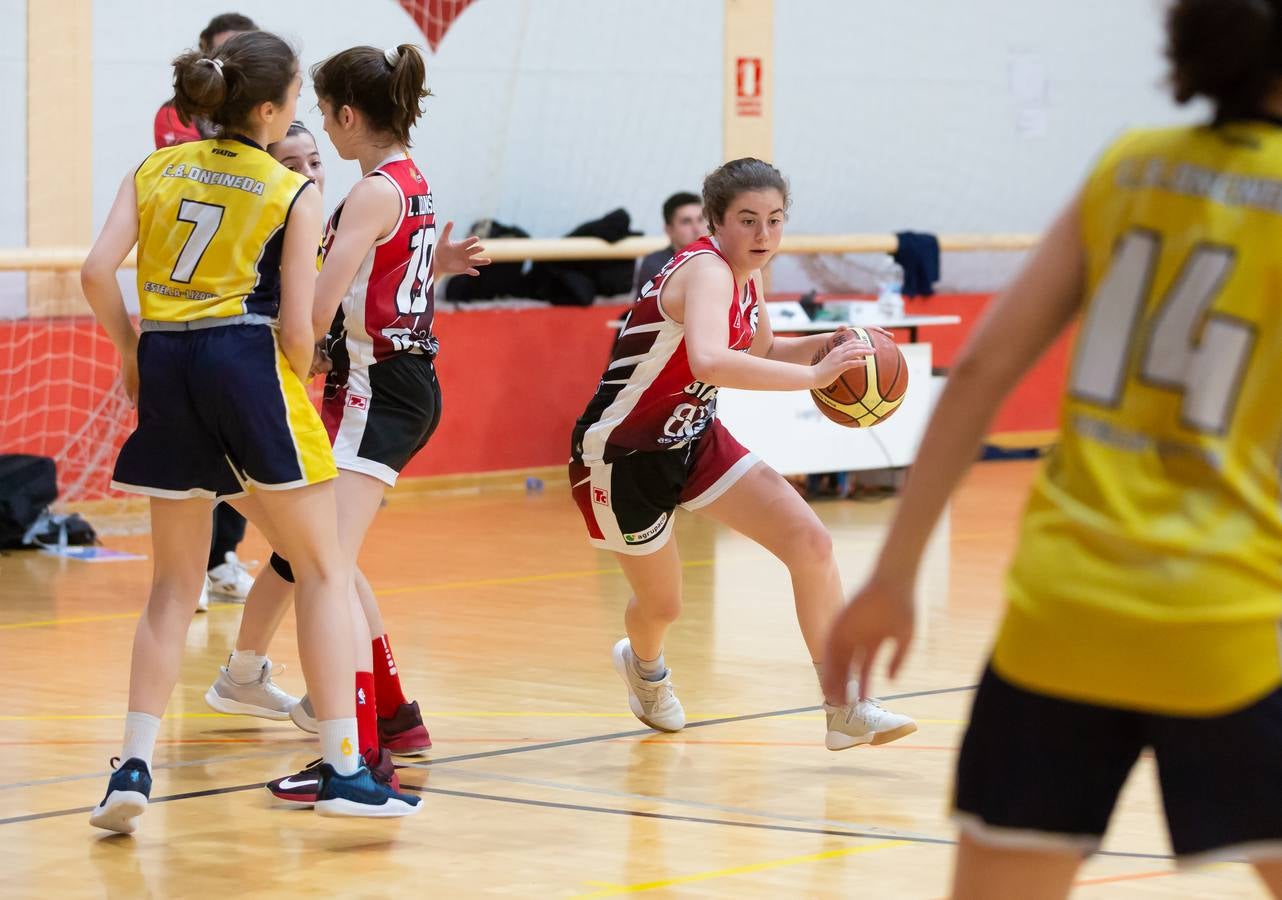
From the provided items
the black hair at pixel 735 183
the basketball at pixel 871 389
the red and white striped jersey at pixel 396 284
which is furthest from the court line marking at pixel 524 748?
the black hair at pixel 735 183

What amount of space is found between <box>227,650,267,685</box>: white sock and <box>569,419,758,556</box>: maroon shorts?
3.24 ft

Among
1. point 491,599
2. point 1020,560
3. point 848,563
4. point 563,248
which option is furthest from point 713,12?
point 1020,560

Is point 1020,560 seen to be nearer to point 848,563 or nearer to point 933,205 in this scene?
point 848,563

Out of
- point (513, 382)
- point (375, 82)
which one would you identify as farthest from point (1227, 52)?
point (513, 382)

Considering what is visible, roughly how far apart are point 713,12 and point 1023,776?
10.7 m

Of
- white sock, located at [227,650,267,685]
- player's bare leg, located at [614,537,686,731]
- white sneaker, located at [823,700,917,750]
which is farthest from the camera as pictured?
white sock, located at [227,650,267,685]

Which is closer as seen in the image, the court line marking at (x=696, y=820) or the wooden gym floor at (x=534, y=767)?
the wooden gym floor at (x=534, y=767)

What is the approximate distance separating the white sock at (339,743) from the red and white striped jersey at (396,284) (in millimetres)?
913

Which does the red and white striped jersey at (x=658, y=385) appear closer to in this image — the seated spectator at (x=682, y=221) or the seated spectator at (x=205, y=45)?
the seated spectator at (x=205, y=45)

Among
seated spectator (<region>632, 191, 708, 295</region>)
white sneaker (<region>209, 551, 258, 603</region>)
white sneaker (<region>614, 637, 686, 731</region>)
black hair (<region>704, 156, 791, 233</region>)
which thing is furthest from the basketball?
seated spectator (<region>632, 191, 708, 295</region>)

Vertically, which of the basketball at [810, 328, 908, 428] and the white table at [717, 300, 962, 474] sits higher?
the basketball at [810, 328, 908, 428]

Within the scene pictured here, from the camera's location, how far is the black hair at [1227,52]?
1878 mm

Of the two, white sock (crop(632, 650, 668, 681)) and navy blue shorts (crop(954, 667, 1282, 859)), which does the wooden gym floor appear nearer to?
white sock (crop(632, 650, 668, 681))

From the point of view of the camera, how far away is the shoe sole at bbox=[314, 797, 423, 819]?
160 inches
